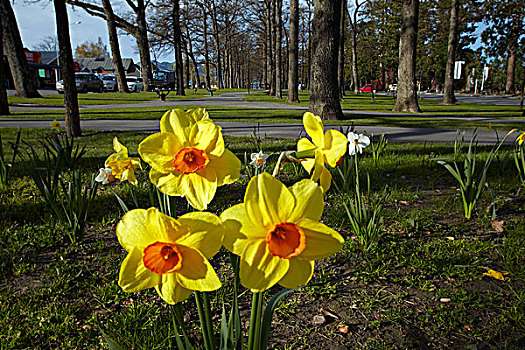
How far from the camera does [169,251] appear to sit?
0.69 m

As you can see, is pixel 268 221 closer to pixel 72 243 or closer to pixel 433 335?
pixel 433 335

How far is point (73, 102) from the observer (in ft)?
19.2

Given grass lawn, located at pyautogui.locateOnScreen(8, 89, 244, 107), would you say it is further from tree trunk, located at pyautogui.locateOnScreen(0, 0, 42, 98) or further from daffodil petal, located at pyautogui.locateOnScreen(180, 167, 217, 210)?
daffodil petal, located at pyautogui.locateOnScreen(180, 167, 217, 210)

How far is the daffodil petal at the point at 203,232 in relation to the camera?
63 centimetres

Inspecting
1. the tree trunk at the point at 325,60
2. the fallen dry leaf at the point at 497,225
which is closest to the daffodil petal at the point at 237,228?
the fallen dry leaf at the point at 497,225

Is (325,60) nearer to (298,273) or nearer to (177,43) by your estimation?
(298,273)

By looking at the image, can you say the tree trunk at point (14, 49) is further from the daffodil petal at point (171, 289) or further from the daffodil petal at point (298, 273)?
the daffodil petal at point (298, 273)

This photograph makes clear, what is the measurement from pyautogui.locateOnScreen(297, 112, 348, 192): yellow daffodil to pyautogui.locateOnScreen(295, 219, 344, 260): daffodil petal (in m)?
0.14

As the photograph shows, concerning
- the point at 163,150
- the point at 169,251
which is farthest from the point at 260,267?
the point at 163,150

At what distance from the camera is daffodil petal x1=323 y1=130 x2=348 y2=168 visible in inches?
32.0

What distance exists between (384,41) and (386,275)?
41986 mm

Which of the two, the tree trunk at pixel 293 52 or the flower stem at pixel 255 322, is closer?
the flower stem at pixel 255 322

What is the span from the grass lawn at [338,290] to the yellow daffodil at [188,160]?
102 cm

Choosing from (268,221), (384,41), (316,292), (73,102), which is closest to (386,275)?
(316,292)
